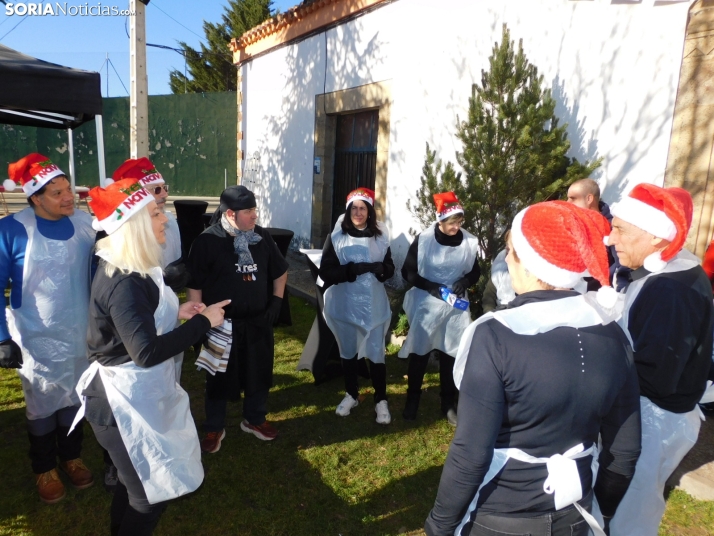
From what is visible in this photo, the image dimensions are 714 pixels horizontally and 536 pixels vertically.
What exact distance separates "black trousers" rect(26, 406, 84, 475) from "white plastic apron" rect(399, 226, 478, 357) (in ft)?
7.80

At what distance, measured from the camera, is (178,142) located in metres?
20.6

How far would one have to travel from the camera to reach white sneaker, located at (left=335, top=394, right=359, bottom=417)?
4.09 metres

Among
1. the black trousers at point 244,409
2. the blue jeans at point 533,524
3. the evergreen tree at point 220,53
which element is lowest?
the black trousers at point 244,409

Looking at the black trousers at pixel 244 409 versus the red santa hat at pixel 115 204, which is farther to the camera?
the black trousers at pixel 244 409

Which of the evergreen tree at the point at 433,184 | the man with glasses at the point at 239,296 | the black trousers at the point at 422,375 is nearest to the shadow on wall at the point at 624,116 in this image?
the evergreen tree at the point at 433,184

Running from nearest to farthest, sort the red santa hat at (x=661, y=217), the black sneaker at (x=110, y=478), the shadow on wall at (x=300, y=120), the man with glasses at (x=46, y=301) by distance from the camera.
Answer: the red santa hat at (x=661, y=217) < the man with glasses at (x=46, y=301) < the black sneaker at (x=110, y=478) < the shadow on wall at (x=300, y=120)

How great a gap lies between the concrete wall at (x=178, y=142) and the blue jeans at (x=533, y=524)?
2092 cm

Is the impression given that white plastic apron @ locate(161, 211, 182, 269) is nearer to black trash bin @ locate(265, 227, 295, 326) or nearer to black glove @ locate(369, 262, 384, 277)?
black glove @ locate(369, 262, 384, 277)

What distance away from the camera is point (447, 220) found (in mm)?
3859

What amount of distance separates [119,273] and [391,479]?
2.21m

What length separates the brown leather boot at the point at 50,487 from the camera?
2.95m

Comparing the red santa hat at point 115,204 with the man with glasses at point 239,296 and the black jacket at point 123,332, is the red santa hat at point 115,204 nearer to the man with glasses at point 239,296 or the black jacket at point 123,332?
the black jacket at point 123,332

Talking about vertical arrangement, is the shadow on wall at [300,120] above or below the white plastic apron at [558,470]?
above

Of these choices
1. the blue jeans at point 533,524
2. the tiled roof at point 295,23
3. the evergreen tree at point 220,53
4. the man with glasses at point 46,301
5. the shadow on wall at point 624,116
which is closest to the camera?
the blue jeans at point 533,524
